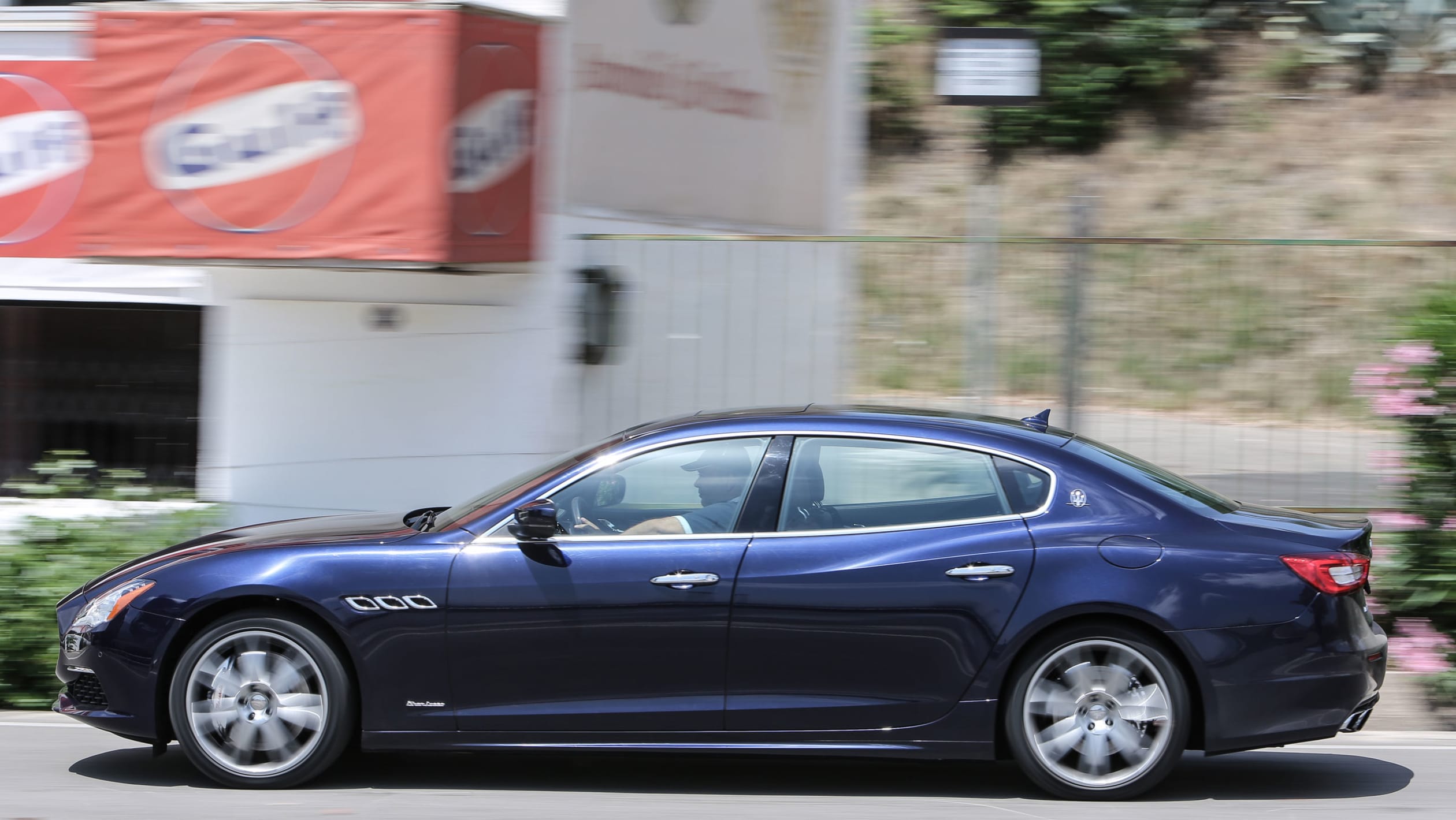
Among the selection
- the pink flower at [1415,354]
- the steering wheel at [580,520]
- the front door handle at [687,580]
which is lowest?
the front door handle at [687,580]

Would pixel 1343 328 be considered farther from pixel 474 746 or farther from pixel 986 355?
pixel 474 746

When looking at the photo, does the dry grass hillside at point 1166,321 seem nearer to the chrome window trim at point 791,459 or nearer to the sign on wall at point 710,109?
the sign on wall at point 710,109

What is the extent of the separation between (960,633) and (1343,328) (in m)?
4.58

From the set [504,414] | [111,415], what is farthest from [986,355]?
[111,415]

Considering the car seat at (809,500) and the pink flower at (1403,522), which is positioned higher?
the car seat at (809,500)

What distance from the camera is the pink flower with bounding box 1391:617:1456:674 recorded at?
23.7 ft

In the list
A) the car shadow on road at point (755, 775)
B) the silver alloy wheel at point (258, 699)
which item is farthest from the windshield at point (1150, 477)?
the silver alloy wheel at point (258, 699)

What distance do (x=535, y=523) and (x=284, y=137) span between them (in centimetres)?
370

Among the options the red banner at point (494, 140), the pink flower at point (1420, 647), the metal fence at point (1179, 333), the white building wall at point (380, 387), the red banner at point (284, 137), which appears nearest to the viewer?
the pink flower at point (1420, 647)

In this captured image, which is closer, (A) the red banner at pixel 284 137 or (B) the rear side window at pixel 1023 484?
(B) the rear side window at pixel 1023 484

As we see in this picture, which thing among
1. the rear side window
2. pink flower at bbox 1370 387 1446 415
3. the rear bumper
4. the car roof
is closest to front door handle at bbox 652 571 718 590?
the car roof

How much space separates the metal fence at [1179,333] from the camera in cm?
852

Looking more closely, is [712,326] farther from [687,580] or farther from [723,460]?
[687,580]

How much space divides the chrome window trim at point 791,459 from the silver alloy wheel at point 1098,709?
54 centimetres
